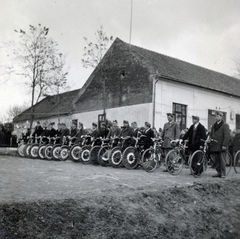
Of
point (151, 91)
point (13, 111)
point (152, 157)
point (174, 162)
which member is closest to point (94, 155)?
point (152, 157)

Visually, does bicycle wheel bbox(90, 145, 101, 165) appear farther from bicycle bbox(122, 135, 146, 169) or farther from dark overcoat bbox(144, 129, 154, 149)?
dark overcoat bbox(144, 129, 154, 149)

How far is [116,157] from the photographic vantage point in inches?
440

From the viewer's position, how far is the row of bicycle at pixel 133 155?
30.9ft

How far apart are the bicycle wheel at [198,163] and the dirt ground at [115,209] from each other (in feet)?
4.82

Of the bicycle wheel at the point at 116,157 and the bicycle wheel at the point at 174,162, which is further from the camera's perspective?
the bicycle wheel at the point at 116,157

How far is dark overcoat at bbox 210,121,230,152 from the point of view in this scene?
9.18 m

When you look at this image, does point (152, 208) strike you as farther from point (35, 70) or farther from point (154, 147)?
point (35, 70)

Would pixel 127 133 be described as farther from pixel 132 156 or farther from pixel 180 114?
pixel 180 114

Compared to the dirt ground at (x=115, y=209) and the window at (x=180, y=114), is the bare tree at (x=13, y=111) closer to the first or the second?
the window at (x=180, y=114)

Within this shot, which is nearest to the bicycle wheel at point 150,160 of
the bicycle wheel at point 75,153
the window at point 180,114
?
the bicycle wheel at point 75,153

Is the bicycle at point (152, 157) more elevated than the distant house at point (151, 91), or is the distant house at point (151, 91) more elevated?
the distant house at point (151, 91)

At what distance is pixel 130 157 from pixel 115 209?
18.3 feet

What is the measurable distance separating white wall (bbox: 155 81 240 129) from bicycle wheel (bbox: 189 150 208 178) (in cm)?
975

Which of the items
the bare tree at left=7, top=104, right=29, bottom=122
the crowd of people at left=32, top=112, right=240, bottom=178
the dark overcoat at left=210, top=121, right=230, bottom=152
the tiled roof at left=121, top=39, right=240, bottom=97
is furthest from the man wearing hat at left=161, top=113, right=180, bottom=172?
the bare tree at left=7, top=104, right=29, bottom=122
